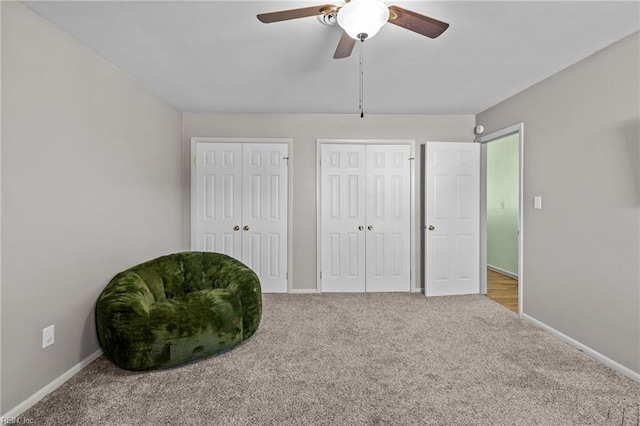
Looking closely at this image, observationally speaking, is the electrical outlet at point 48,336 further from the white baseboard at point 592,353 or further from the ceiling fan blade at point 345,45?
the white baseboard at point 592,353

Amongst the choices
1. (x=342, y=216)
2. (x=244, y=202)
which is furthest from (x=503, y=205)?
(x=244, y=202)

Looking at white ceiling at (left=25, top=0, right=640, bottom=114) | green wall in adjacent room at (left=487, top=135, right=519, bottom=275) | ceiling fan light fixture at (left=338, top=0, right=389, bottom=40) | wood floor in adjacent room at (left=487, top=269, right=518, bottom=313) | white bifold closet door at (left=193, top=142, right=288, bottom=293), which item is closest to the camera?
ceiling fan light fixture at (left=338, top=0, right=389, bottom=40)

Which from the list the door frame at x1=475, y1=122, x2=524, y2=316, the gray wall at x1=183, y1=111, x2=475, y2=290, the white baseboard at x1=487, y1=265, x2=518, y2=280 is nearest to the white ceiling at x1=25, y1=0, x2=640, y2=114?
the door frame at x1=475, y1=122, x2=524, y2=316

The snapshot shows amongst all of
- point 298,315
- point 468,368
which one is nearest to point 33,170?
point 298,315

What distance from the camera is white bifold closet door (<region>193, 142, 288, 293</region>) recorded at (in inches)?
158

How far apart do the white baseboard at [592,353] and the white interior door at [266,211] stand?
2854 millimetres

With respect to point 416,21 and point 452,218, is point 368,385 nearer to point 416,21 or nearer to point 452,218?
point 416,21

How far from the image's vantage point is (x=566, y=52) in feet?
7.75

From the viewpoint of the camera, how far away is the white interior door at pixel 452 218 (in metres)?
3.92

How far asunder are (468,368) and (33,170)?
317 cm

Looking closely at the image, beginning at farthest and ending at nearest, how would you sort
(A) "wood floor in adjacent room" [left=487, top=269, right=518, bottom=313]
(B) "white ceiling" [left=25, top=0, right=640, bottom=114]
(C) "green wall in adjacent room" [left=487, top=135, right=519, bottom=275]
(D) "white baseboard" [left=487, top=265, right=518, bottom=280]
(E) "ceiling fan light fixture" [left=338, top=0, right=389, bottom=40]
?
(C) "green wall in adjacent room" [left=487, top=135, right=519, bottom=275] < (D) "white baseboard" [left=487, top=265, right=518, bottom=280] < (A) "wood floor in adjacent room" [left=487, top=269, right=518, bottom=313] < (B) "white ceiling" [left=25, top=0, right=640, bottom=114] < (E) "ceiling fan light fixture" [left=338, top=0, right=389, bottom=40]

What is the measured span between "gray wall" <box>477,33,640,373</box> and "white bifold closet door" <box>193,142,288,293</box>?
2807 millimetres

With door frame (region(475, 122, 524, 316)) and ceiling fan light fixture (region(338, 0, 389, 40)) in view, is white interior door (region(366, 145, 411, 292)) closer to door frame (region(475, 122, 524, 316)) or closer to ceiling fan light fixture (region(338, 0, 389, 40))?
door frame (region(475, 122, 524, 316))

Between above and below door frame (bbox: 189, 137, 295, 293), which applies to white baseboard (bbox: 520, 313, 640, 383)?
below
